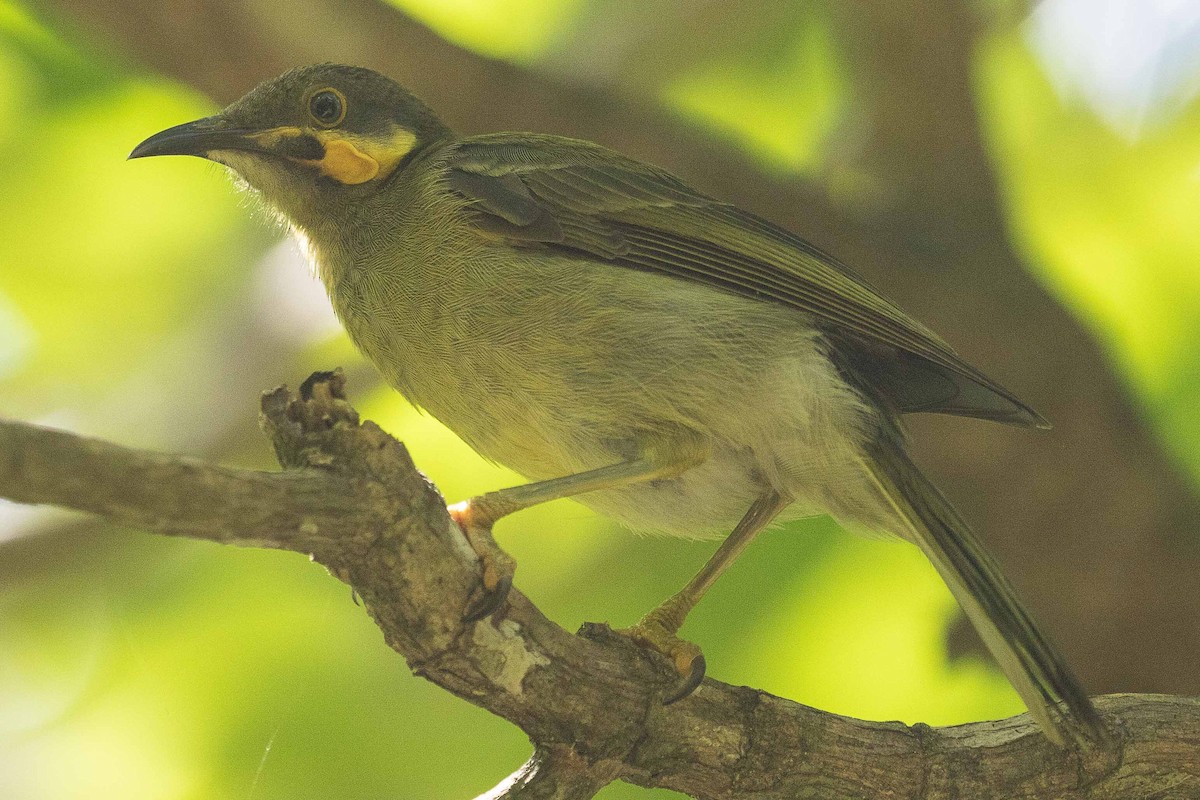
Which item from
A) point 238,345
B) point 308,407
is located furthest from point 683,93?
point 308,407

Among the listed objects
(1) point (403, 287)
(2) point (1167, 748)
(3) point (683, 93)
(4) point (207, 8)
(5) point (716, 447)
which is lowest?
(2) point (1167, 748)

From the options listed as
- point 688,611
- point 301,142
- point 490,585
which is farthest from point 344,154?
point 490,585

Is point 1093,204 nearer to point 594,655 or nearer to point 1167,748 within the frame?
point 1167,748

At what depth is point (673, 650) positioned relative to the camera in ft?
12.4

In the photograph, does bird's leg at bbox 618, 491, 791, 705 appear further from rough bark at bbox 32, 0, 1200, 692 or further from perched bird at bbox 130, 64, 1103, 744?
rough bark at bbox 32, 0, 1200, 692

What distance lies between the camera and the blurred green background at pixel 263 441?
5.71m

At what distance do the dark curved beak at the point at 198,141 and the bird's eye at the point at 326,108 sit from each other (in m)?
0.24

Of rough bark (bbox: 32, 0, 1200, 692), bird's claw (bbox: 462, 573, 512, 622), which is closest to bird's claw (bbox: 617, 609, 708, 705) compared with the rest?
bird's claw (bbox: 462, 573, 512, 622)

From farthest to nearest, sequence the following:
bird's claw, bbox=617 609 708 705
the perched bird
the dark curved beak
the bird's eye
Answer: the bird's eye < the dark curved beak < the perched bird < bird's claw, bbox=617 609 708 705

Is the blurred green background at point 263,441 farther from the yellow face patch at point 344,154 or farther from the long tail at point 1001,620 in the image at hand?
the long tail at point 1001,620

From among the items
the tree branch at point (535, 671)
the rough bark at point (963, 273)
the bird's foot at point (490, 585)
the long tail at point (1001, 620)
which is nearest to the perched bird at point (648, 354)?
the long tail at point (1001, 620)

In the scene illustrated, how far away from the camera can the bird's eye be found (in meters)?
4.79

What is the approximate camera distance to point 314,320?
640 centimetres

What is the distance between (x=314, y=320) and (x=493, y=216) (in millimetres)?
2421
